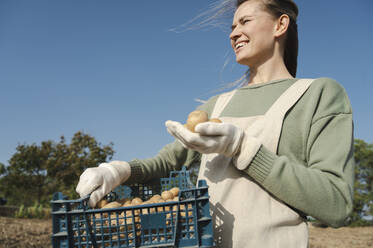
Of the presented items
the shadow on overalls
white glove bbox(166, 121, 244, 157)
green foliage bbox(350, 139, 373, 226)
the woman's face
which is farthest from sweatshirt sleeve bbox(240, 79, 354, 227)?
green foliage bbox(350, 139, 373, 226)

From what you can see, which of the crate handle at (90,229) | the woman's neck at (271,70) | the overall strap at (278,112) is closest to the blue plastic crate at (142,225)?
the crate handle at (90,229)

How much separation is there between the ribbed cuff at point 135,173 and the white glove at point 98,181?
129mm

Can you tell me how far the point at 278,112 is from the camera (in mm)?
1619

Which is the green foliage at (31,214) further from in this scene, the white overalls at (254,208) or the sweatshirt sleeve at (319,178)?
the sweatshirt sleeve at (319,178)

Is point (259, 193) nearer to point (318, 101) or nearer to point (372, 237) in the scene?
point (318, 101)

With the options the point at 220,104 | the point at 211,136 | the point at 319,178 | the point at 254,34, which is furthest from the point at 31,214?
the point at 319,178

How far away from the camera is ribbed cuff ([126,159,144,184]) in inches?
75.5

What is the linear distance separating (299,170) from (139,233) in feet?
2.60

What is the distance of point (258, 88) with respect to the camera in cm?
190

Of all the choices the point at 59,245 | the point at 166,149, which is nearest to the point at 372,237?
the point at 166,149

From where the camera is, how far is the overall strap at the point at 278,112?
5.21ft

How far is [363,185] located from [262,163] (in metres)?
14.5

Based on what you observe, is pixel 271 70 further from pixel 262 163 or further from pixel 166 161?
pixel 166 161

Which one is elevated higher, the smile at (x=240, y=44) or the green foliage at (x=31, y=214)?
the smile at (x=240, y=44)
